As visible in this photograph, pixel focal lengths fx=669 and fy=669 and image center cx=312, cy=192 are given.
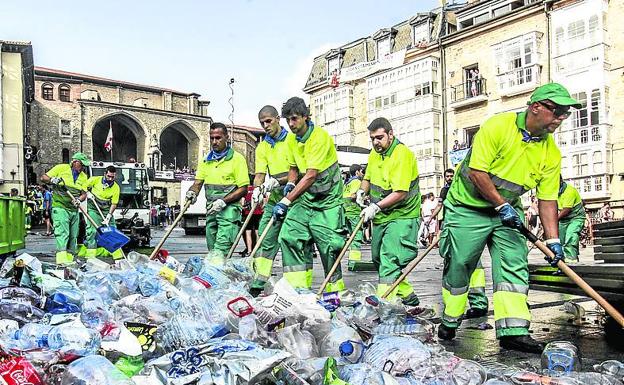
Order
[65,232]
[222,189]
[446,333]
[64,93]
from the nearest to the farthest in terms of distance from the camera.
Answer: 1. [446,333]
2. [222,189]
3. [65,232]
4. [64,93]

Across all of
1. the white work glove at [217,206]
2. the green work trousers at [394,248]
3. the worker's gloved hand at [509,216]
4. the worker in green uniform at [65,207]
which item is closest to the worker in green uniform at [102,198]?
the worker in green uniform at [65,207]

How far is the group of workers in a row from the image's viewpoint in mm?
4449

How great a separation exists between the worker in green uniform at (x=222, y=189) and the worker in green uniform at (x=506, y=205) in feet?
11.7

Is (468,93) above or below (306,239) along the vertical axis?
above

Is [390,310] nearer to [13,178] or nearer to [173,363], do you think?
[173,363]

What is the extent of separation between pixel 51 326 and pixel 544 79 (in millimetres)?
30925

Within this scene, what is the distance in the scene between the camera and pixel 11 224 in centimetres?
969

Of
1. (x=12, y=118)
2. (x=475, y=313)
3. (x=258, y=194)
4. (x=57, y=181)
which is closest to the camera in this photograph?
(x=475, y=313)

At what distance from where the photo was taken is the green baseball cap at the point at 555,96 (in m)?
4.19

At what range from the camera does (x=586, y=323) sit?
5.53 meters

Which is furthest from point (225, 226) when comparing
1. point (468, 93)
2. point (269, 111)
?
point (468, 93)

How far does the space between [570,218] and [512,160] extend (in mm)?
4847

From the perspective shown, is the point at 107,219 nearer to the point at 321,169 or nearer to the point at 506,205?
the point at 321,169

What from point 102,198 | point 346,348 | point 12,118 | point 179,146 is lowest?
point 346,348
